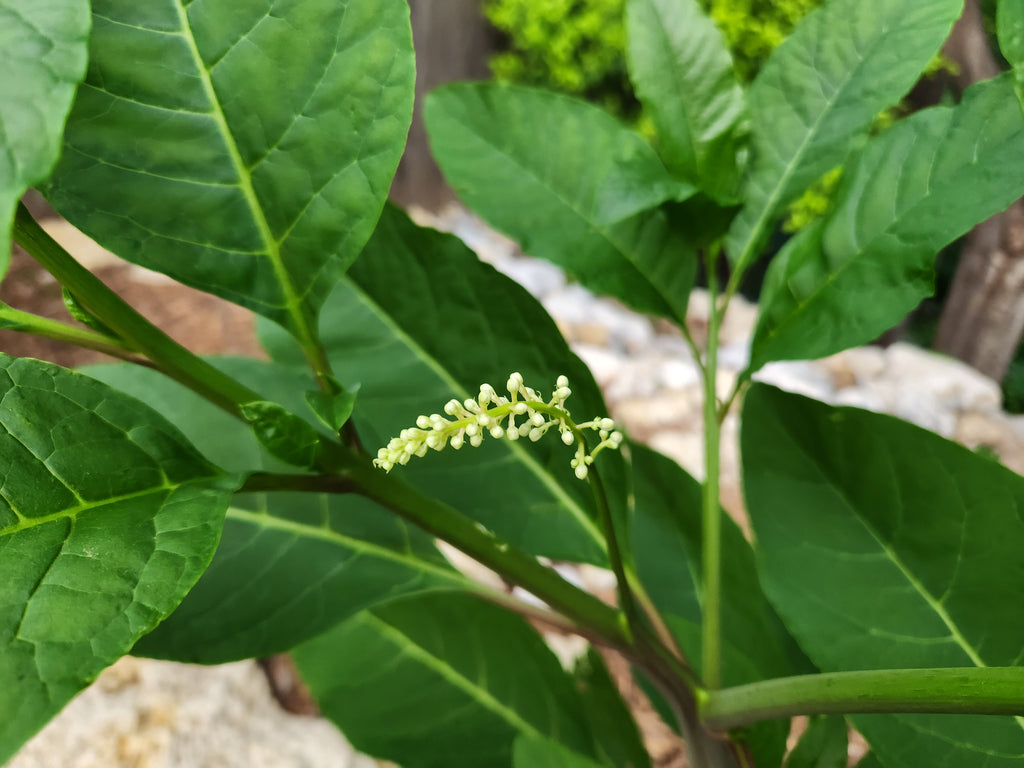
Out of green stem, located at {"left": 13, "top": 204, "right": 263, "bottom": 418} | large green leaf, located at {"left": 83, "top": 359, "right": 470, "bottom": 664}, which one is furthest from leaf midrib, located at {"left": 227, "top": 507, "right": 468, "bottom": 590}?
green stem, located at {"left": 13, "top": 204, "right": 263, "bottom": 418}

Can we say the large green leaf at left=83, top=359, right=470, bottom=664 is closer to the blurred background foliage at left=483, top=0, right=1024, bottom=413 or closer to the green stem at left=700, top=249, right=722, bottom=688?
the green stem at left=700, top=249, right=722, bottom=688

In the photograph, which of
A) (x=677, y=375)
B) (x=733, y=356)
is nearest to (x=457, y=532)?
(x=677, y=375)

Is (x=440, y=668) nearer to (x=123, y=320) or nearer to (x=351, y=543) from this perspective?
(x=351, y=543)

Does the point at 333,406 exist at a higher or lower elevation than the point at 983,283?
higher

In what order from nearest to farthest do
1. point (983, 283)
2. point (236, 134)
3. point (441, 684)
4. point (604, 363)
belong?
point (236, 134), point (441, 684), point (983, 283), point (604, 363)

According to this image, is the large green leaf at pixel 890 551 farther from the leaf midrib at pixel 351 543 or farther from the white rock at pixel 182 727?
the white rock at pixel 182 727

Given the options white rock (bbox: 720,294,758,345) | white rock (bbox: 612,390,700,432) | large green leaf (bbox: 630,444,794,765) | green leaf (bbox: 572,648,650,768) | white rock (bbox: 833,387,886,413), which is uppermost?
large green leaf (bbox: 630,444,794,765)

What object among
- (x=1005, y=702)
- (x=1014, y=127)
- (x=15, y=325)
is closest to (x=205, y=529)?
(x=15, y=325)
